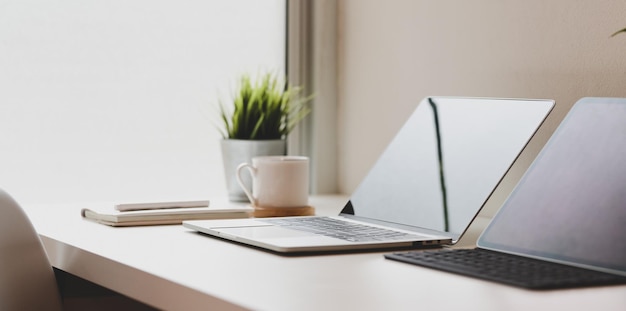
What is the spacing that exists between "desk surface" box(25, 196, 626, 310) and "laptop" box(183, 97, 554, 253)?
0.14 feet

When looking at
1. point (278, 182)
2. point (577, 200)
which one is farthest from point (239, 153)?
point (577, 200)

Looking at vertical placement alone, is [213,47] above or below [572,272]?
above

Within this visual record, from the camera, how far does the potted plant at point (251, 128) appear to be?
5.77 feet

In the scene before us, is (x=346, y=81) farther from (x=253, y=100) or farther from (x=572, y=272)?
(x=572, y=272)

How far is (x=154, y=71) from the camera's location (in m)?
1.91

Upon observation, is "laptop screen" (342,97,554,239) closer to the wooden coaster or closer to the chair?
the wooden coaster

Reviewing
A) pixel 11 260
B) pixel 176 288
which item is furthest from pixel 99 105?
pixel 176 288

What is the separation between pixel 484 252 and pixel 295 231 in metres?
0.28

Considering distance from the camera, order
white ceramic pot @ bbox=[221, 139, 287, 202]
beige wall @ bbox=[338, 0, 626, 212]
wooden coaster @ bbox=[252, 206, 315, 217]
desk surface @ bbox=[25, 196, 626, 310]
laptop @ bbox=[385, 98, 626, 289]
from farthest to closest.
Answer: white ceramic pot @ bbox=[221, 139, 287, 202], wooden coaster @ bbox=[252, 206, 315, 217], beige wall @ bbox=[338, 0, 626, 212], laptop @ bbox=[385, 98, 626, 289], desk surface @ bbox=[25, 196, 626, 310]

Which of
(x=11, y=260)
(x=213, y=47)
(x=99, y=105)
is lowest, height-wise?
(x=11, y=260)

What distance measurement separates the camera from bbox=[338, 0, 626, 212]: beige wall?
1414mm

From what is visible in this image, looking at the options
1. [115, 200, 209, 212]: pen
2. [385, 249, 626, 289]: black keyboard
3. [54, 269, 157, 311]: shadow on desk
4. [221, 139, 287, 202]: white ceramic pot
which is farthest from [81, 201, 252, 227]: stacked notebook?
[385, 249, 626, 289]: black keyboard

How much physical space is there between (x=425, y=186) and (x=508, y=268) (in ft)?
1.30

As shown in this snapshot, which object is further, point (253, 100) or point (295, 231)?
point (253, 100)
